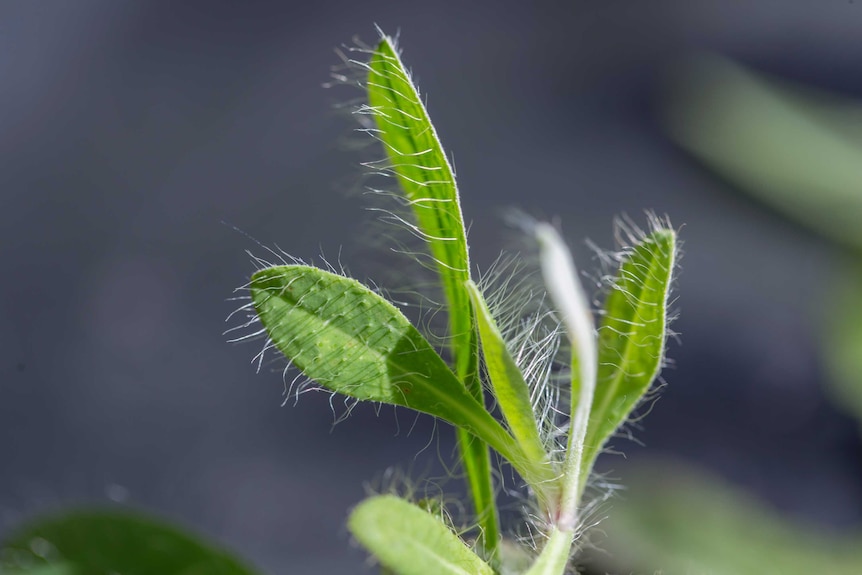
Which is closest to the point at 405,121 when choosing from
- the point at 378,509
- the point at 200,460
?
the point at 378,509

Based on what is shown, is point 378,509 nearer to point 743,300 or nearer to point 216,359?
point 216,359

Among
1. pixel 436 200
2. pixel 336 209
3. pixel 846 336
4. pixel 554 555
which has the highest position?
pixel 846 336

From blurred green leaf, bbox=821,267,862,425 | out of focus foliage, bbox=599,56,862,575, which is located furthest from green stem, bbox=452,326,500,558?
blurred green leaf, bbox=821,267,862,425

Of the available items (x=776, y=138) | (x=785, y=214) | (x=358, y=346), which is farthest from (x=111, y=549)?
(x=785, y=214)

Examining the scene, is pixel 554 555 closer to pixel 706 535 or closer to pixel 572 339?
pixel 572 339

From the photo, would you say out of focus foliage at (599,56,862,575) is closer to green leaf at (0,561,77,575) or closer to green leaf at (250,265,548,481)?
green leaf at (250,265,548,481)

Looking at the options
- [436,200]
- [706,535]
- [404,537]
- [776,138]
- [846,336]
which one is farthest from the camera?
[776,138]
